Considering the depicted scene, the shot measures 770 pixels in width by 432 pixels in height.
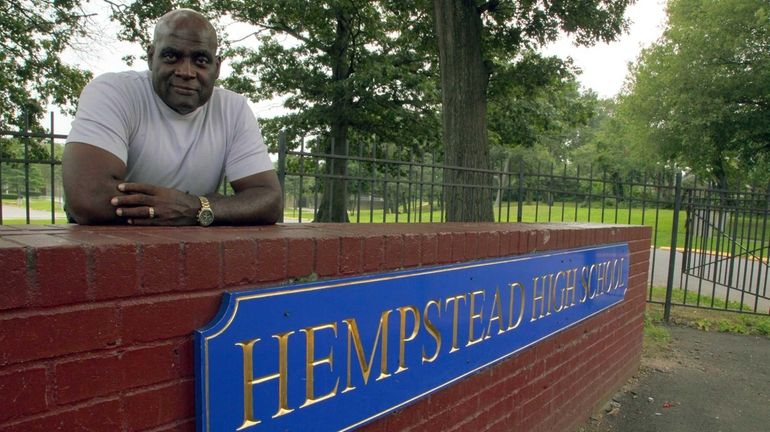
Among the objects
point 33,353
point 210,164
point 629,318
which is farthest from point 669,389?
point 33,353

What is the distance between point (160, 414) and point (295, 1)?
13.2 meters

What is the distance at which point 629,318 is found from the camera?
423 centimetres

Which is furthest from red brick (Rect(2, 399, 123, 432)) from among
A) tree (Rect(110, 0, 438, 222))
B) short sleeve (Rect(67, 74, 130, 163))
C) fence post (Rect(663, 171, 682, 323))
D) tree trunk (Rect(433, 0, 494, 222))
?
tree (Rect(110, 0, 438, 222))

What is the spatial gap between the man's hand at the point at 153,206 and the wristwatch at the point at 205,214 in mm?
14

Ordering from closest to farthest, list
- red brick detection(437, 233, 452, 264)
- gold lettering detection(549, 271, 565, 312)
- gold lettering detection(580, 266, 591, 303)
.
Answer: red brick detection(437, 233, 452, 264) → gold lettering detection(549, 271, 565, 312) → gold lettering detection(580, 266, 591, 303)

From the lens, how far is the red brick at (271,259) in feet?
4.57

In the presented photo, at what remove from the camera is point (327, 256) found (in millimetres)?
1583

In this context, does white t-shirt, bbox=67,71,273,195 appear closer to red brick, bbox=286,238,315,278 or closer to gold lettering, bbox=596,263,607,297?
red brick, bbox=286,238,315,278

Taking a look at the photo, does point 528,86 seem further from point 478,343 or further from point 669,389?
point 478,343

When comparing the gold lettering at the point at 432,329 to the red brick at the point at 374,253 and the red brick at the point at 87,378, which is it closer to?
the red brick at the point at 374,253

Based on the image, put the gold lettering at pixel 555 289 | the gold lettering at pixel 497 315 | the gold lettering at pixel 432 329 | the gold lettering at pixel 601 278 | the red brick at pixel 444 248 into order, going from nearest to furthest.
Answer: the gold lettering at pixel 432 329, the red brick at pixel 444 248, the gold lettering at pixel 497 315, the gold lettering at pixel 555 289, the gold lettering at pixel 601 278

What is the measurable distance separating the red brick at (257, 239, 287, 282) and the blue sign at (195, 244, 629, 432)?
2.1 inches

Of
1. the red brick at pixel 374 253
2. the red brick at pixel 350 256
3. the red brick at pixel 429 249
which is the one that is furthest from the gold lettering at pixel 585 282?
the red brick at pixel 350 256

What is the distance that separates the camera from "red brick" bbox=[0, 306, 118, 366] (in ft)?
3.10
